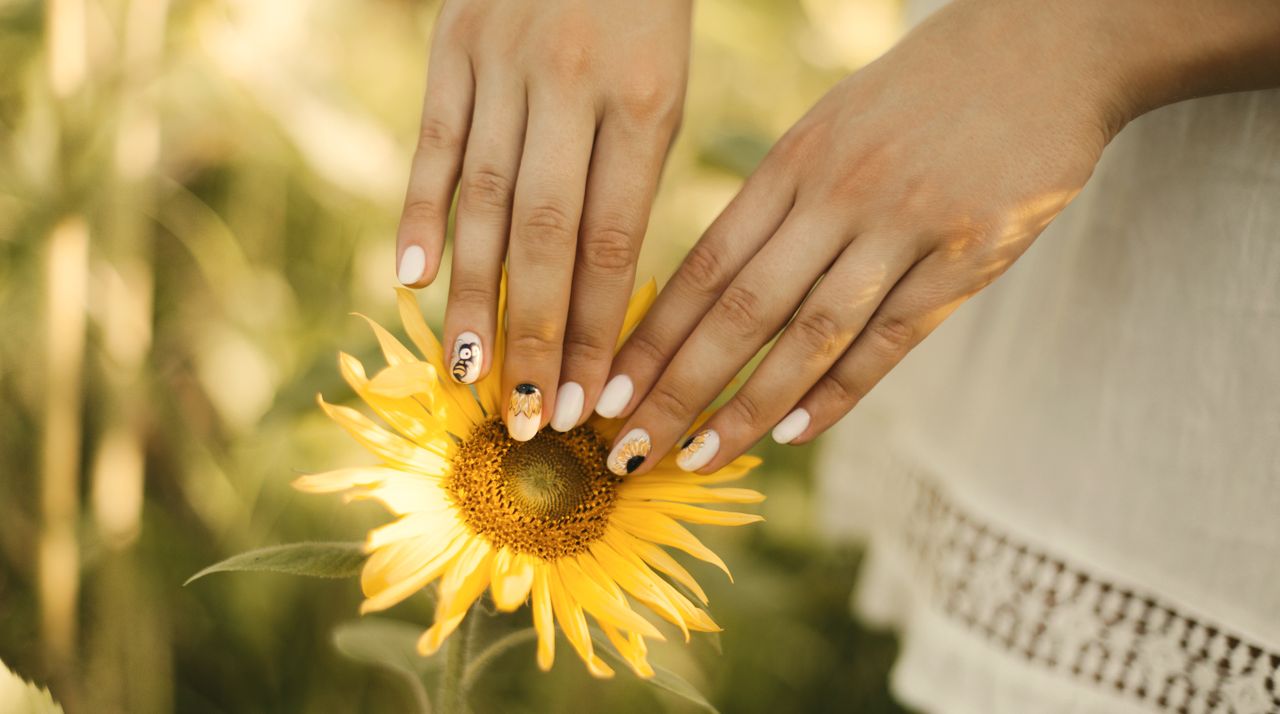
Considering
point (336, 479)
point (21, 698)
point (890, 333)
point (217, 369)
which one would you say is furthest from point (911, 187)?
point (217, 369)

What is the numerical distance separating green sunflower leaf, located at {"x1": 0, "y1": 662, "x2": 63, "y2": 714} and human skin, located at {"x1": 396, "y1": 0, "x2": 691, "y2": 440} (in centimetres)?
31

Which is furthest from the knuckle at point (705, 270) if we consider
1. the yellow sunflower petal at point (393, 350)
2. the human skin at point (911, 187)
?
the yellow sunflower petal at point (393, 350)

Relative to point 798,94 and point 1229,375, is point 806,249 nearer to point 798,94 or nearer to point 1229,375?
point 1229,375

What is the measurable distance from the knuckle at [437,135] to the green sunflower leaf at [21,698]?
415 millimetres

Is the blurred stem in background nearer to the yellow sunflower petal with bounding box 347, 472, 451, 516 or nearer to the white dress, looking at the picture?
the yellow sunflower petal with bounding box 347, 472, 451, 516

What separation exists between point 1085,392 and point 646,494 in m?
0.45

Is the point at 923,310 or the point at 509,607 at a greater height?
the point at 923,310

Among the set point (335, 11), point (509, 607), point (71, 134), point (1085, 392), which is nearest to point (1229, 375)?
point (1085, 392)

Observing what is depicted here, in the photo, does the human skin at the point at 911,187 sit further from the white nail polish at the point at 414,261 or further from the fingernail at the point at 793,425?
the white nail polish at the point at 414,261

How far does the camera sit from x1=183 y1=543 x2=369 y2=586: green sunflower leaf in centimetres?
48

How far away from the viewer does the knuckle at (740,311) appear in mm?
604

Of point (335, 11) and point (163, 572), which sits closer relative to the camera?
point (163, 572)

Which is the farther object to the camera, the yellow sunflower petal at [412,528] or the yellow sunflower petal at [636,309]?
the yellow sunflower petal at [636,309]

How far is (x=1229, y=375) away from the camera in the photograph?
702 mm
